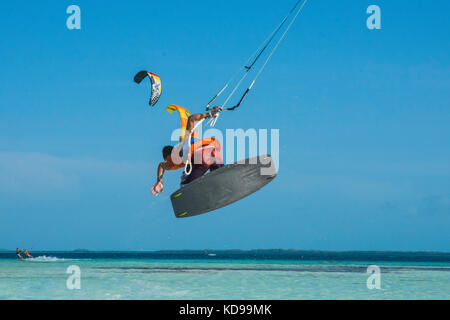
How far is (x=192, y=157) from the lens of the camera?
9.09 metres

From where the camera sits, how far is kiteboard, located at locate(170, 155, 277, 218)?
351 inches

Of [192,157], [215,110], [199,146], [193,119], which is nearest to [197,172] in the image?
[192,157]

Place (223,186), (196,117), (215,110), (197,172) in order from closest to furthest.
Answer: (215,110) → (196,117) → (223,186) → (197,172)

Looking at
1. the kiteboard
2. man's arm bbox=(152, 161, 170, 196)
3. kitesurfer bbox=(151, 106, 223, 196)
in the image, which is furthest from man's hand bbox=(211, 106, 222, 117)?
man's arm bbox=(152, 161, 170, 196)

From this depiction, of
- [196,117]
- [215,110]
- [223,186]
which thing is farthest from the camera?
[223,186]

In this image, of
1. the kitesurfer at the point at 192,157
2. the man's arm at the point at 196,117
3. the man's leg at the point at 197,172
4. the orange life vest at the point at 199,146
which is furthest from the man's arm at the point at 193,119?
the man's leg at the point at 197,172

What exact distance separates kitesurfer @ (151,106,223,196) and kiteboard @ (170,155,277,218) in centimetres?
33

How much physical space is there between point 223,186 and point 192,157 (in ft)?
2.25

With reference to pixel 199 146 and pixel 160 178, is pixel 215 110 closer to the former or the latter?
pixel 199 146

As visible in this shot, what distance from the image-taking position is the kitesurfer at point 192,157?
9023mm

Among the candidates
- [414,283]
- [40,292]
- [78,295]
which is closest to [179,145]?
[78,295]

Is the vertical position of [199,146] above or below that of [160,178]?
above

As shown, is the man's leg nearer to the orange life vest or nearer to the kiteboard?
the orange life vest
